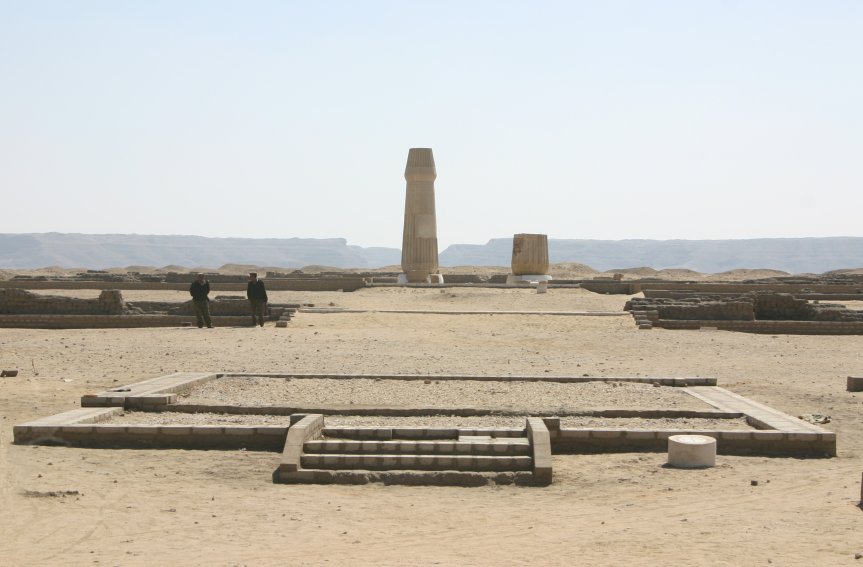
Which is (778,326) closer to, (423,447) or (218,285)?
(423,447)

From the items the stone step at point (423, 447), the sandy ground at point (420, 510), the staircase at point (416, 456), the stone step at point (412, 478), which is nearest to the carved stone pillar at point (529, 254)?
the sandy ground at point (420, 510)

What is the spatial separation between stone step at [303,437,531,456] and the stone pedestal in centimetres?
125

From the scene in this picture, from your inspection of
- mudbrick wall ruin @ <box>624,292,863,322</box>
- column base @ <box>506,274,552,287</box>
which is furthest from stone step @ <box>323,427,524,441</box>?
column base @ <box>506,274,552,287</box>

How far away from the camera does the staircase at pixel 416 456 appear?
8.27 metres

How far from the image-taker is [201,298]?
788 inches

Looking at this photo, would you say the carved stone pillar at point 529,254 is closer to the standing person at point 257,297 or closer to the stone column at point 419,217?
the stone column at point 419,217

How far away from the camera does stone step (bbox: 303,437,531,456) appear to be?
8.73 meters

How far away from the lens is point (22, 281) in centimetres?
3584

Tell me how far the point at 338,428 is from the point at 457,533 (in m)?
2.69

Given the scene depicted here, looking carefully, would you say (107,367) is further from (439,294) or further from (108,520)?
(439,294)

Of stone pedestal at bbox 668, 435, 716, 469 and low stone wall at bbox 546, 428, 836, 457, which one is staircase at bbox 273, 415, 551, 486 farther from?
stone pedestal at bbox 668, 435, 716, 469

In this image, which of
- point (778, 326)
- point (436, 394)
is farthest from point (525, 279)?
point (436, 394)

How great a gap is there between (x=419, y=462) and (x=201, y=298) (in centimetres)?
1240

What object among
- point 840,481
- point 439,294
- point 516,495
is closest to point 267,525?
point 516,495
